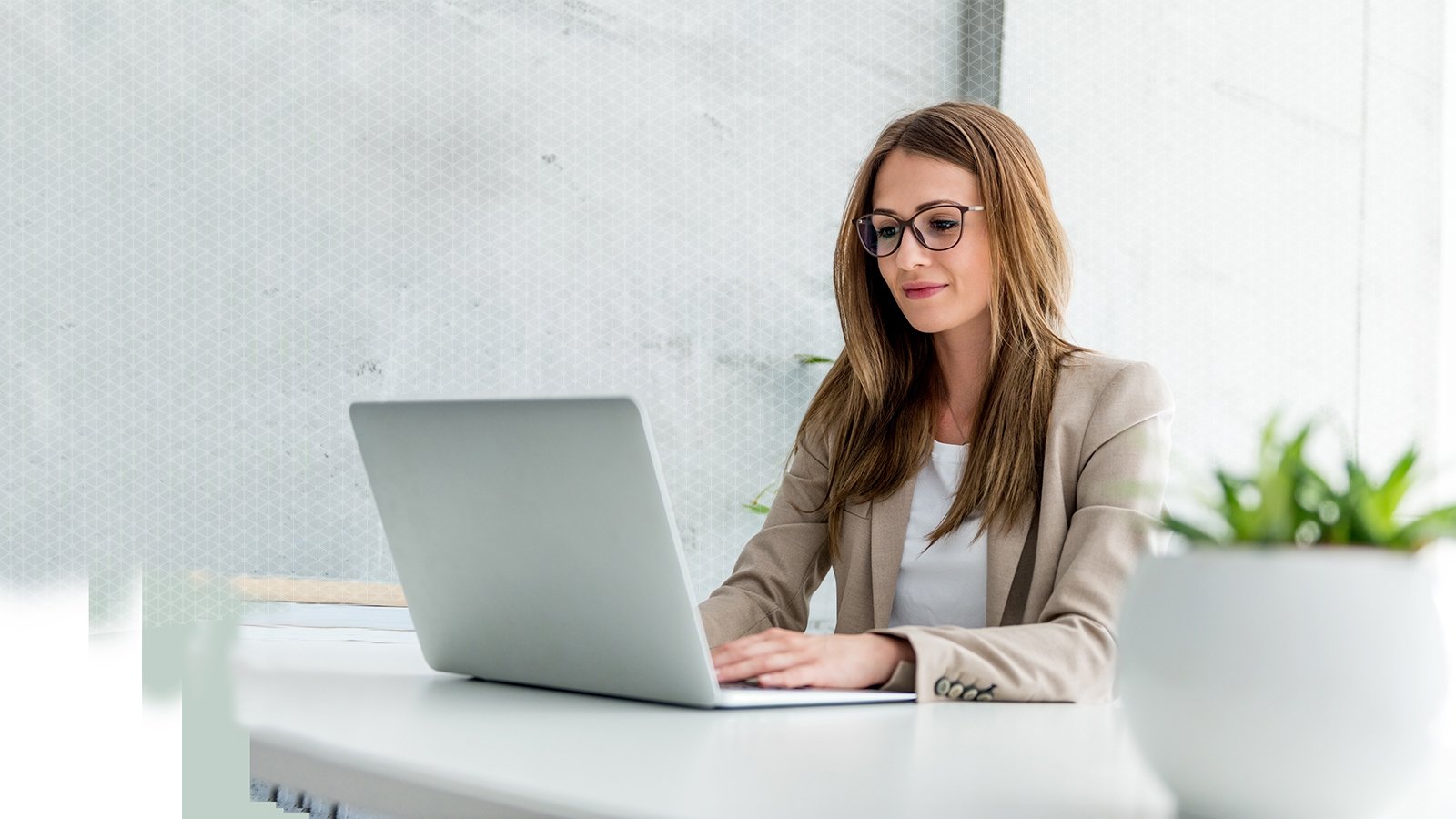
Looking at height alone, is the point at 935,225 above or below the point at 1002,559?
above

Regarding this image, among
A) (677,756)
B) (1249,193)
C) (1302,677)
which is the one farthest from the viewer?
(1249,193)

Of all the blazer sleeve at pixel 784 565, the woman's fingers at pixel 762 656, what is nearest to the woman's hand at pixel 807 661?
the woman's fingers at pixel 762 656

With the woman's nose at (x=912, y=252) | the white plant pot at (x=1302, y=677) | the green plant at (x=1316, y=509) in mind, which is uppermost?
the woman's nose at (x=912, y=252)

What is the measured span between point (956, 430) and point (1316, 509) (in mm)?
1175

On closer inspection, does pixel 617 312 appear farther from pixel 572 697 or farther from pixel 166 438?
pixel 572 697

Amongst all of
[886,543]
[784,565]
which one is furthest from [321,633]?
[886,543]

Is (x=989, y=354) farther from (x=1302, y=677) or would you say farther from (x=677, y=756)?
(x=1302, y=677)

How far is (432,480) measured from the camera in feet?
3.17

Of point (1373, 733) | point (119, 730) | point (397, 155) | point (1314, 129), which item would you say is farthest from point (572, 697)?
point (1314, 129)

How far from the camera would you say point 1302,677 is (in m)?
0.45

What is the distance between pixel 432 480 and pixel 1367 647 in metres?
0.68

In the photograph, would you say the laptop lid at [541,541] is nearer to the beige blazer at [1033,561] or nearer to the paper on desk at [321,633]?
the beige blazer at [1033,561]

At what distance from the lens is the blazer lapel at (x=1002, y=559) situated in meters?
1.42

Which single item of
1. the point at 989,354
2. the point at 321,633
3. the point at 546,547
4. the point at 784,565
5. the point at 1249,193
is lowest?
the point at 321,633
